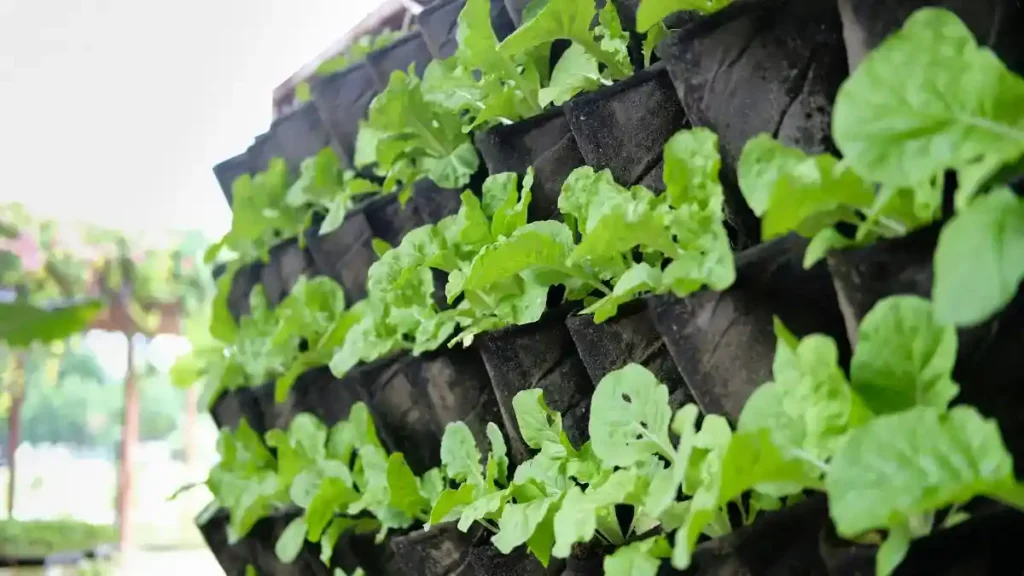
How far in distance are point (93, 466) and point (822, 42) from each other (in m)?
1.47

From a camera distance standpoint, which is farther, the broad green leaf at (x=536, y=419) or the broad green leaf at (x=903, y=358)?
the broad green leaf at (x=536, y=419)

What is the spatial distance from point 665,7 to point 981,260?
12.5 inches

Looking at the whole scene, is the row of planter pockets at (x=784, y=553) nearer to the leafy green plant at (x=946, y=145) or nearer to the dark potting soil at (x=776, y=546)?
the dark potting soil at (x=776, y=546)

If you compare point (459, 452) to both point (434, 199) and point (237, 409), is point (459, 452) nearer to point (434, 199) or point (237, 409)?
point (434, 199)

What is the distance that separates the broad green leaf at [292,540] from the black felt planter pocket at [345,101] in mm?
481

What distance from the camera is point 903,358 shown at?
15.9 inches

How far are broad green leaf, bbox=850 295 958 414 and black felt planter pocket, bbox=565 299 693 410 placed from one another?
0.20 meters

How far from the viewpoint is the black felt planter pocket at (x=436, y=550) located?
0.73 meters

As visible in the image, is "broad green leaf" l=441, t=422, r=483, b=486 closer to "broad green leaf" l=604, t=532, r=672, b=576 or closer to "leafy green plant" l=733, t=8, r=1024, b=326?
"broad green leaf" l=604, t=532, r=672, b=576

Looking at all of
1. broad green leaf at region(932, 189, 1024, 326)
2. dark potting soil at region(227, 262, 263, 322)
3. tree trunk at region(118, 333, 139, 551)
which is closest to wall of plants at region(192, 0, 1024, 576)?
broad green leaf at region(932, 189, 1024, 326)

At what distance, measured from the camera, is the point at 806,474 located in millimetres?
428

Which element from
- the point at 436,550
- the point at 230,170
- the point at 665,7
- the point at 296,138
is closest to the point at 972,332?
the point at 665,7

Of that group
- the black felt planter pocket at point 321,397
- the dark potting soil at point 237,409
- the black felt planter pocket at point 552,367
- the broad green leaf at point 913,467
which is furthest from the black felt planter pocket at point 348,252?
the broad green leaf at point 913,467

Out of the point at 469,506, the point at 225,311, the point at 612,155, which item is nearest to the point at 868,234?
the point at 612,155
